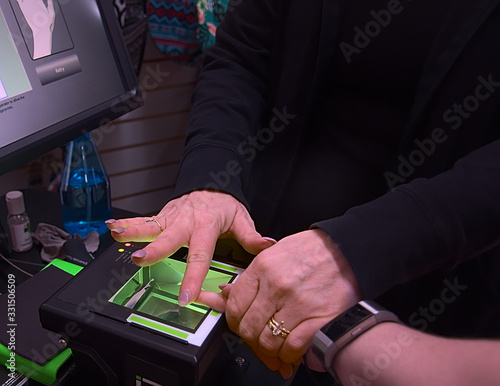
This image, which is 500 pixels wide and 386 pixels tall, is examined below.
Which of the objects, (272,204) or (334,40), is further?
(272,204)

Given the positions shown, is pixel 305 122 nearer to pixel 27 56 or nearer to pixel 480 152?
pixel 480 152

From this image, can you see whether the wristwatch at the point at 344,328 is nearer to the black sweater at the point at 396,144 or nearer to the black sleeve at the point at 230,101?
the black sweater at the point at 396,144

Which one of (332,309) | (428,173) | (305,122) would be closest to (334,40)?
(305,122)

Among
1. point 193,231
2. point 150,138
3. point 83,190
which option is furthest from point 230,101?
point 150,138

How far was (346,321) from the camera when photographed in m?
0.56

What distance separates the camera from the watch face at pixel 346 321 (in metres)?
0.55

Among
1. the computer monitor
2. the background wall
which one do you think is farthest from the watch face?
the background wall

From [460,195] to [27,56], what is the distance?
2.43 ft

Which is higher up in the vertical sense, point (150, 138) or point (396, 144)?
point (396, 144)

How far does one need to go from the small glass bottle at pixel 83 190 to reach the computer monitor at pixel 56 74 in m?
0.12

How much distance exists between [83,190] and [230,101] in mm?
400

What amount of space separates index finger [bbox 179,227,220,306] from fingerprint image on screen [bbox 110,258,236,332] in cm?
2

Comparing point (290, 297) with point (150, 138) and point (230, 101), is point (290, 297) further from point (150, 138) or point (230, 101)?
point (150, 138)

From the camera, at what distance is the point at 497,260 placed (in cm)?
84
